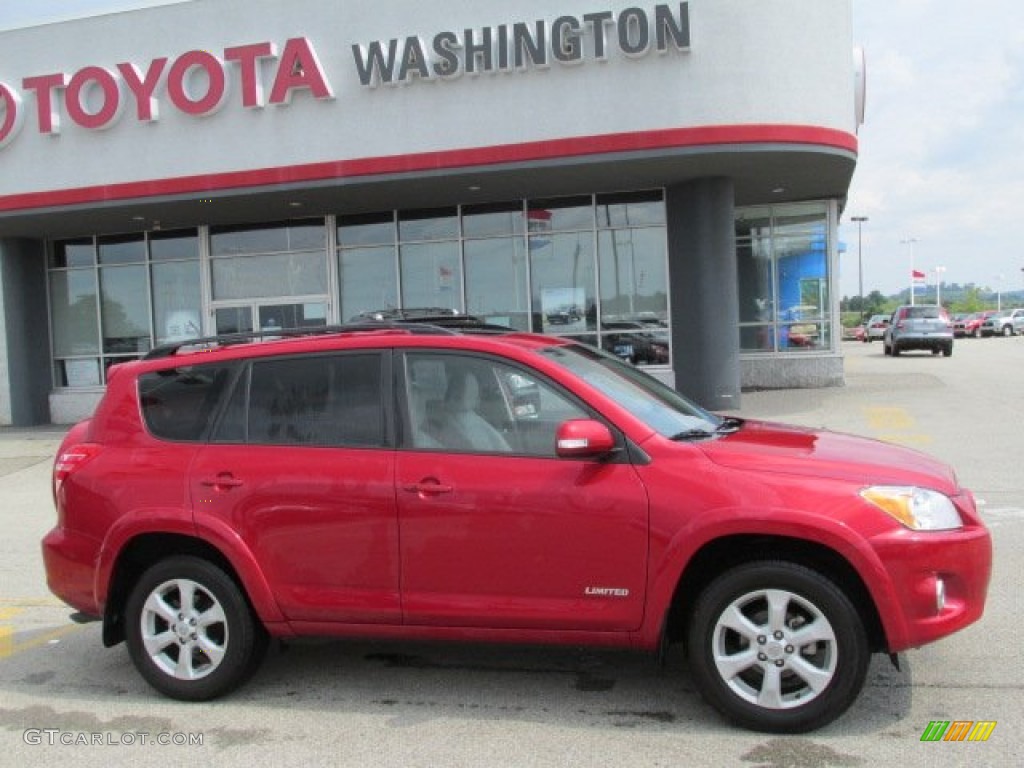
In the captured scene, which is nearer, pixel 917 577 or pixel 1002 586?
pixel 917 577

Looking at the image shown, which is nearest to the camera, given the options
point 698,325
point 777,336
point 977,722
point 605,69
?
point 977,722

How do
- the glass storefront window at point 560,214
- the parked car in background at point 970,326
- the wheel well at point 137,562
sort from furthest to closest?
1. the parked car in background at point 970,326
2. the glass storefront window at point 560,214
3. the wheel well at point 137,562

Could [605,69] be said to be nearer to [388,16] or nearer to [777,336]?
[388,16]

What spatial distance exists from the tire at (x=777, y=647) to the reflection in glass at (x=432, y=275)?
1362 cm

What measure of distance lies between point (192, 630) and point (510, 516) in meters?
1.68

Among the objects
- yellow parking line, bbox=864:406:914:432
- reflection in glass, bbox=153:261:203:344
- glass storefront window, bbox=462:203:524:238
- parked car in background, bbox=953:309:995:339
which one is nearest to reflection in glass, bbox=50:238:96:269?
reflection in glass, bbox=153:261:203:344

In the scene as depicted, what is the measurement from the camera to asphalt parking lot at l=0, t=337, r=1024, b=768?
3660 mm

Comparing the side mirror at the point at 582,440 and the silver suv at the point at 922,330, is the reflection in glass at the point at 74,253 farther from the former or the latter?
the silver suv at the point at 922,330

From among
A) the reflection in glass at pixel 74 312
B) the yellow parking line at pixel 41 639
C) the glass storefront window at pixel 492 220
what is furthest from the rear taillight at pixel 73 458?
the reflection in glass at pixel 74 312

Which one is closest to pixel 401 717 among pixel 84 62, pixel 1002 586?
pixel 1002 586

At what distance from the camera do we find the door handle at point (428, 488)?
157 inches

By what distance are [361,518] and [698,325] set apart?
11.9 metres

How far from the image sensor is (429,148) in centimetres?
1417

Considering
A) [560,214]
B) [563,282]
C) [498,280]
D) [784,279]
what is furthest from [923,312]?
[498,280]
